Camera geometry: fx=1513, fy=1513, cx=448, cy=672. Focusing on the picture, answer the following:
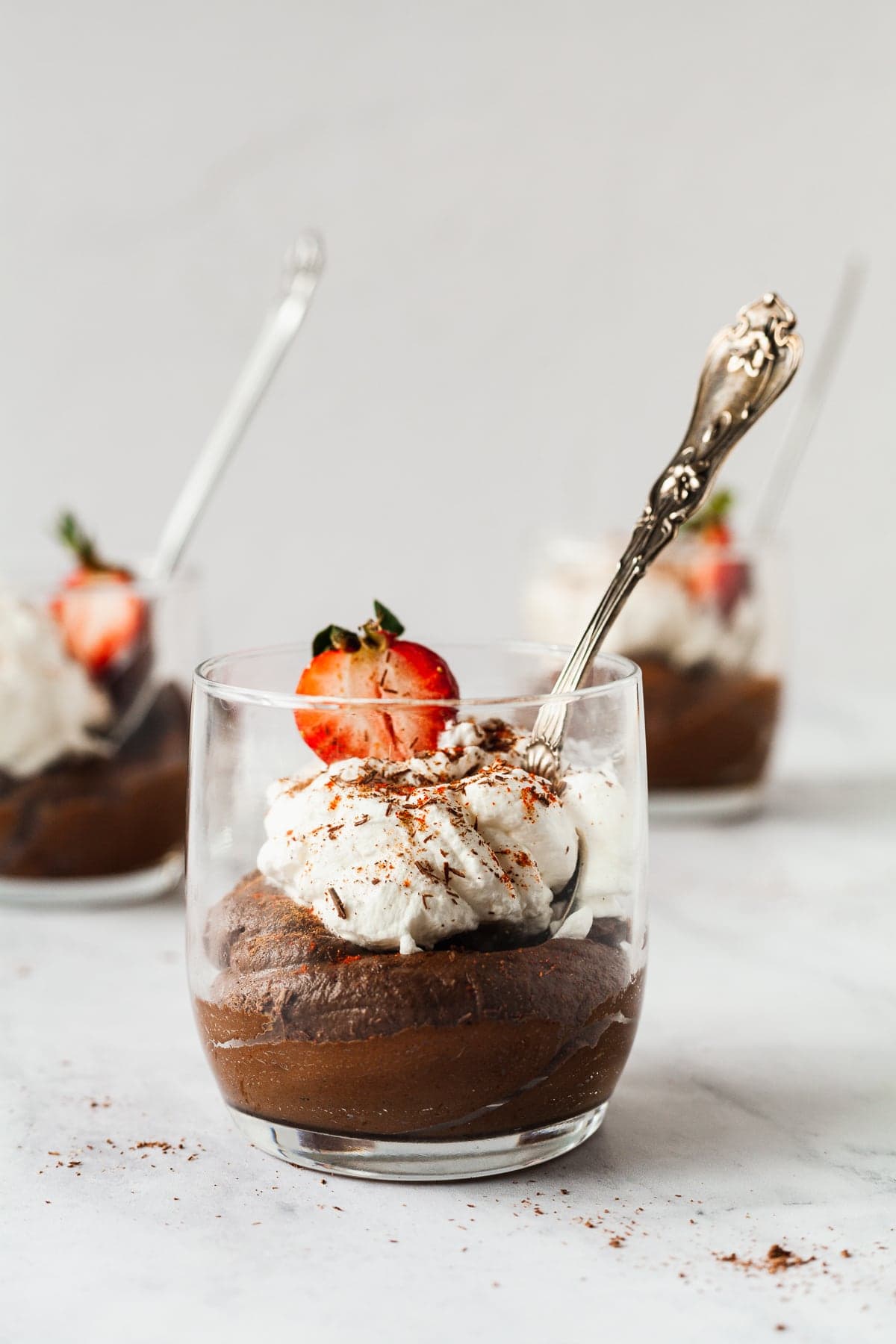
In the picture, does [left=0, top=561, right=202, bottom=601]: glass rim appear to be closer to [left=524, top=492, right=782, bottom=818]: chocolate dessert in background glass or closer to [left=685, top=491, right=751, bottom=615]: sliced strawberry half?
[left=524, top=492, right=782, bottom=818]: chocolate dessert in background glass

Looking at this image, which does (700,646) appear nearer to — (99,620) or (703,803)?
(703,803)

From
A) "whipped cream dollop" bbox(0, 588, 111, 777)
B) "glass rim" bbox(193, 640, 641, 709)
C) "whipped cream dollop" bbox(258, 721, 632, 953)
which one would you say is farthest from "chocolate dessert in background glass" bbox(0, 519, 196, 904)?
"whipped cream dollop" bbox(258, 721, 632, 953)

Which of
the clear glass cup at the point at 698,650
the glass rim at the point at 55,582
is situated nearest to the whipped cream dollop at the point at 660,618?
the clear glass cup at the point at 698,650

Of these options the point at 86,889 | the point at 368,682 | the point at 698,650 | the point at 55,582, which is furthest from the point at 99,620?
the point at 698,650

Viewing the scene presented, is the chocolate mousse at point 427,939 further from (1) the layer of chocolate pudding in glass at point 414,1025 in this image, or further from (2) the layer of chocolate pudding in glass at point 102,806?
(2) the layer of chocolate pudding in glass at point 102,806

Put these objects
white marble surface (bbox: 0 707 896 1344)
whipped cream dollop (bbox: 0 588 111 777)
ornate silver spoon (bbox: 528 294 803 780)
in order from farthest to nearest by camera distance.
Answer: whipped cream dollop (bbox: 0 588 111 777), ornate silver spoon (bbox: 528 294 803 780), white marble surface (bbox: 0 707 896 1344)

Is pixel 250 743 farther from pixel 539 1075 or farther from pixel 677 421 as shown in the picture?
pixel 677 421

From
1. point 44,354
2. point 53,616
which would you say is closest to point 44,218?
point 44,354

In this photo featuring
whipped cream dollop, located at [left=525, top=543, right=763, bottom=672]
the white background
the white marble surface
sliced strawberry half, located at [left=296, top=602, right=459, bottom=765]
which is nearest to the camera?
the white marble surface
